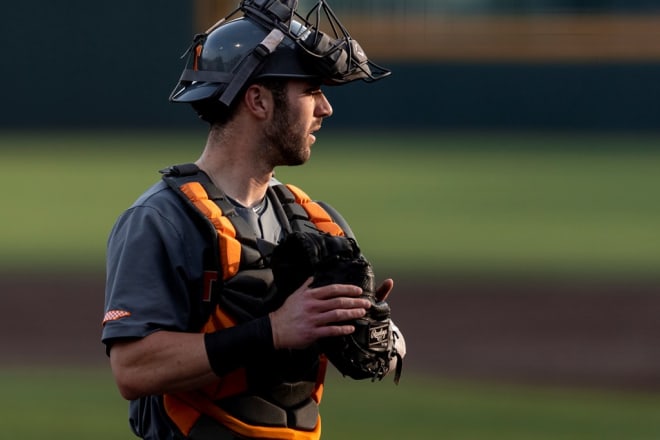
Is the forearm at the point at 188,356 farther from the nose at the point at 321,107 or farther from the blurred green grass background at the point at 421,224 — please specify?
the blurred green grass background at the point at 421,224

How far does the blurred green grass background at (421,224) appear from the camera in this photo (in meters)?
8.04

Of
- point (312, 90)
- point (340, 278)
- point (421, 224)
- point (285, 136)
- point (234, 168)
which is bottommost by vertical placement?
point (421, 224)

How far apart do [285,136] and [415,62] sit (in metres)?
23.2

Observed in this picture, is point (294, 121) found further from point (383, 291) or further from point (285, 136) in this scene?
point (383, 291)

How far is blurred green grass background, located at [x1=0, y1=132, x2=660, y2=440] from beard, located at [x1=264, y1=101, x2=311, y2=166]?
13.4ft

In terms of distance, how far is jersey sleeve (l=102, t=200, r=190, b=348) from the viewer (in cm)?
340

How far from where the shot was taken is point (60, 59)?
27.8m

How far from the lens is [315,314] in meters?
3.34

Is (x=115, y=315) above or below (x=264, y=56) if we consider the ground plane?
below

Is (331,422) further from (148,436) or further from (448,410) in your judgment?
(148,436)

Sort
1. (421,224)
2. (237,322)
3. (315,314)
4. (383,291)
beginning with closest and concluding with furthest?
(315,314) < (237,322) < (383,291) < (421,224)

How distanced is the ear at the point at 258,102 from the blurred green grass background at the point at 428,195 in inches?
381

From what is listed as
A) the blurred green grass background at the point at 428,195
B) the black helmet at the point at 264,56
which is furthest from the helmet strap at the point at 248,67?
the blurred green grass background at the point at 428,195

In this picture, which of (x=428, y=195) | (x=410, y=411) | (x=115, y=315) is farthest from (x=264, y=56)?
(x=428, y=195)
